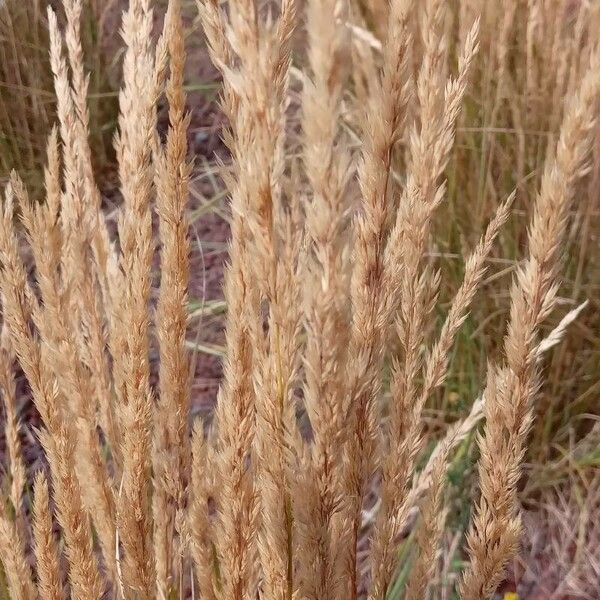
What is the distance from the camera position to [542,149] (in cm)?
168

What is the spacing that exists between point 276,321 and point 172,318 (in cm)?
23

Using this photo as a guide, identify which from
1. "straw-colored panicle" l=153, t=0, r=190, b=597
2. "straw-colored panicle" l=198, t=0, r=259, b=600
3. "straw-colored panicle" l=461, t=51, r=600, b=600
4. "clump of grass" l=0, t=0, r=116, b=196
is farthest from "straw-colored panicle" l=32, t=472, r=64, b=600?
"clump of grass" l=0, t=0, r=116, b=196

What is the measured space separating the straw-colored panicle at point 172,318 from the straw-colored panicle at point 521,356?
32cm

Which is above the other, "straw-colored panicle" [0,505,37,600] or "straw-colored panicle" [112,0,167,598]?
"straw-colored panicle" [112,0,167,598]

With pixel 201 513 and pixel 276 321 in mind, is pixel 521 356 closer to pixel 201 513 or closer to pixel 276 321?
pixel 276 321

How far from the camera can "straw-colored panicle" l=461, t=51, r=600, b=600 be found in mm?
590

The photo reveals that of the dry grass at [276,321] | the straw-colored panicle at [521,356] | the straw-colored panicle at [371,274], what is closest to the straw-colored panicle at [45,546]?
the dry grass at [276,321]

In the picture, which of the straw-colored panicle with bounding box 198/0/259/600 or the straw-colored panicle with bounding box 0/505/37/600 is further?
the straw-colored panicle with bounding box 0/505/37/600

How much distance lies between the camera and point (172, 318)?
814 mm

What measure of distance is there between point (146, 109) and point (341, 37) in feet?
0.98

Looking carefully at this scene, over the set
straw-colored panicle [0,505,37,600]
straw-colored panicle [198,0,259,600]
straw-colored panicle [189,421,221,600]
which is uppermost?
straw-colored panicle [198,0,259,600]

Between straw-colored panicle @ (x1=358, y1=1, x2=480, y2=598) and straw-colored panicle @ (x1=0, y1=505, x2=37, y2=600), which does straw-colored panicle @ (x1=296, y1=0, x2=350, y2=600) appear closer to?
straw-colored panicle @ (x1=358, y1=1, x2=480, y2=598)

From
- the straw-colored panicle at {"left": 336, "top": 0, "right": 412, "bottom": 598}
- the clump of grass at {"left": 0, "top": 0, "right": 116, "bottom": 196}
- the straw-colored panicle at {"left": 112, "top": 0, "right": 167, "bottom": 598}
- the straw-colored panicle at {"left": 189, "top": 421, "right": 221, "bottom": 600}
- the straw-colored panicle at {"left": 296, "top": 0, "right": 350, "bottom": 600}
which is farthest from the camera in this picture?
the clump of grass at {"left": 0, "top": 0, "right": 116, "bottom": 196}

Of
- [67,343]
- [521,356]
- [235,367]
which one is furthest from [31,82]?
[521,356]
